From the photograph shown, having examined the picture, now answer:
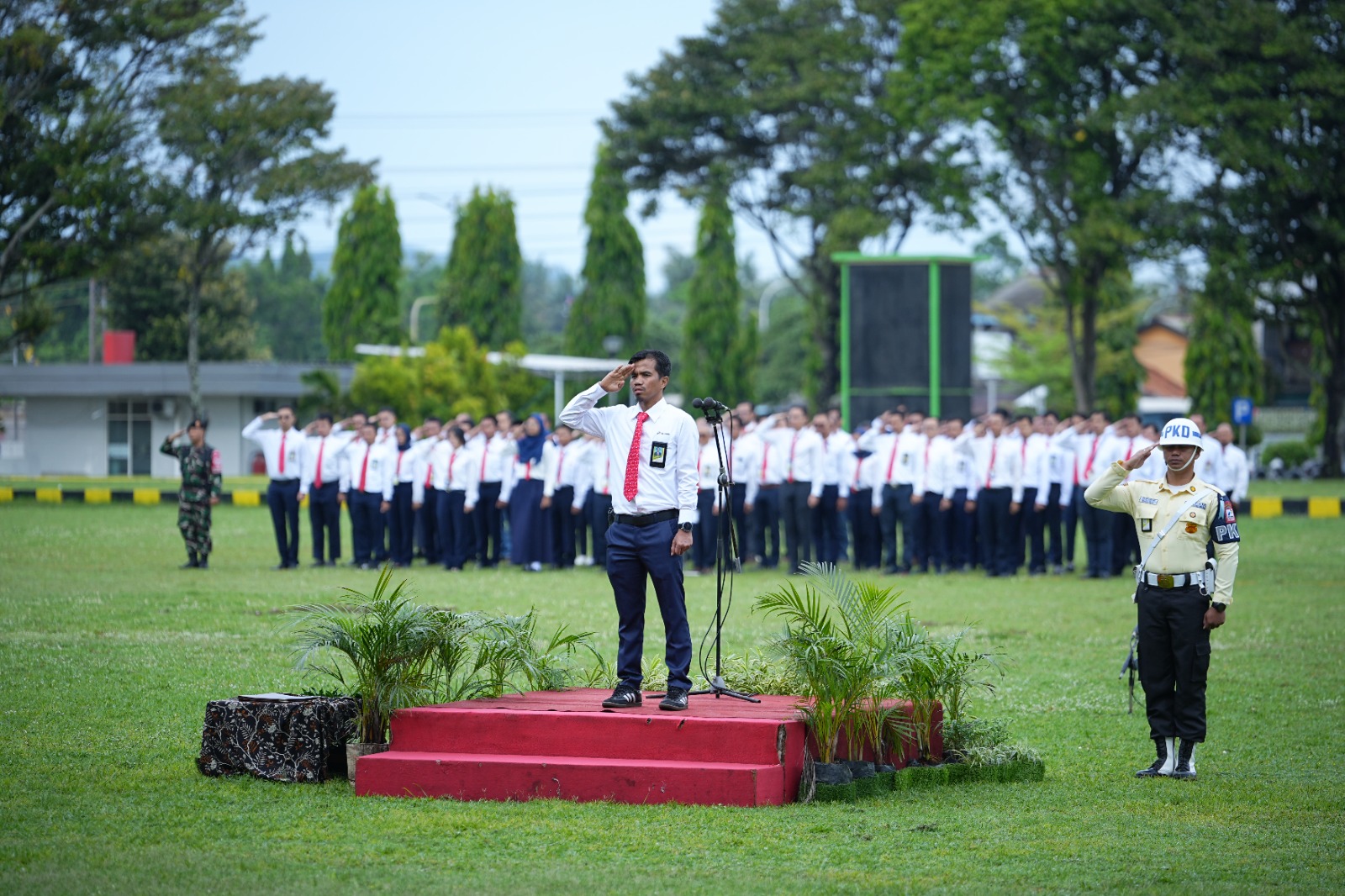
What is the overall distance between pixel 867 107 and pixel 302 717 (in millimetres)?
31314

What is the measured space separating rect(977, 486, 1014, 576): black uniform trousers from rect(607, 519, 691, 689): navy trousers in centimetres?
1233

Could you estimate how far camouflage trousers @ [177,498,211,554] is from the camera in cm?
1944

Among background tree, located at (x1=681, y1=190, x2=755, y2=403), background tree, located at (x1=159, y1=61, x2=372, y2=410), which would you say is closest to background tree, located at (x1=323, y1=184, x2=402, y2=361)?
background tree, located at (x1=681, y1=190, x2=755, y2=403)

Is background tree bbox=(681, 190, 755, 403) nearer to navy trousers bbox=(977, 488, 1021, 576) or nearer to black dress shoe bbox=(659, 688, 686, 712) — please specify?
navy trousers bbox=(977, 488, 1021, 576)

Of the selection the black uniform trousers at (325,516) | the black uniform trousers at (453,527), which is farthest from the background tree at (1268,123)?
the black uniform trousers at (325,516)

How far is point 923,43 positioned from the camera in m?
33.0

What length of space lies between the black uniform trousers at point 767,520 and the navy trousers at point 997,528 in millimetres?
2702

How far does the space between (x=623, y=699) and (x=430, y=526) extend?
1390 cm

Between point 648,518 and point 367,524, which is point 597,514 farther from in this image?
point 648,518

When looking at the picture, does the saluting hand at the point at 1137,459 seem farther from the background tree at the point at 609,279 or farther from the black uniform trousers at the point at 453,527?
the background tree at the point at 609,279

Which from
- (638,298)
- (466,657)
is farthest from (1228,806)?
(638,298)

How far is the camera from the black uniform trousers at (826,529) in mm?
20156

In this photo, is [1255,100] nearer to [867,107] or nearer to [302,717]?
[867,107]

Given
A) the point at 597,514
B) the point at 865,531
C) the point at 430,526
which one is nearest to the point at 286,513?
the point at 430,526
